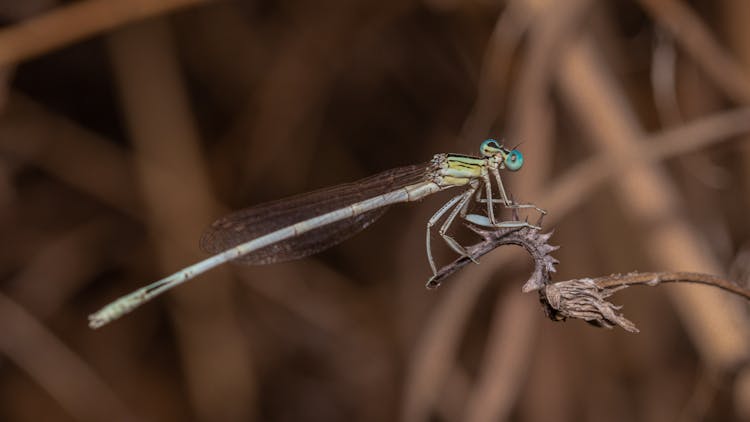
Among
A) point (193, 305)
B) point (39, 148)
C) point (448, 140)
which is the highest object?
point (39, 148)

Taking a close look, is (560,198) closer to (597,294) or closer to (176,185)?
(597,294)

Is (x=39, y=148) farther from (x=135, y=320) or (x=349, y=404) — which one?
(x=349, y=404)

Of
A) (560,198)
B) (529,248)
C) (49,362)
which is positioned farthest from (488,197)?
(49,362)

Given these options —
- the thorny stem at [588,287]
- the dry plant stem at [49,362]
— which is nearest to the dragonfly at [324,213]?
the dry plant stem at [49,362]

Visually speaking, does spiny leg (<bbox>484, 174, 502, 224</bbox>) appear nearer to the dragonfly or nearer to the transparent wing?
the dragonfly

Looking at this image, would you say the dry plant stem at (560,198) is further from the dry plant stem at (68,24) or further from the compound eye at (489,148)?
the dry plant stem at (68,24)

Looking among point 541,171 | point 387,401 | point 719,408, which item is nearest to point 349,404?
point 387,401
